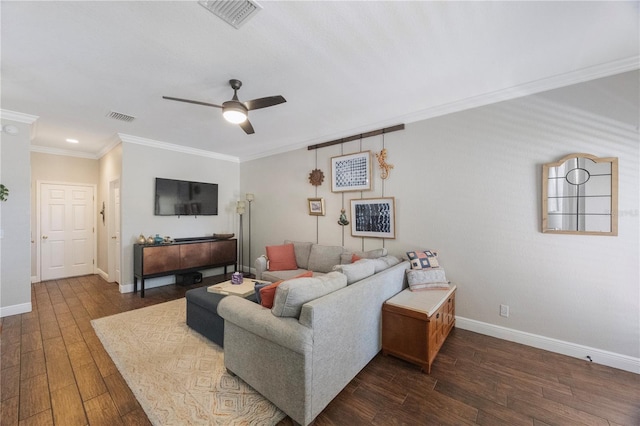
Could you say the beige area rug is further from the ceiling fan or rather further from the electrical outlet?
the electrical outlet

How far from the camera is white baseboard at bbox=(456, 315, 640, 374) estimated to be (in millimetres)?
2266

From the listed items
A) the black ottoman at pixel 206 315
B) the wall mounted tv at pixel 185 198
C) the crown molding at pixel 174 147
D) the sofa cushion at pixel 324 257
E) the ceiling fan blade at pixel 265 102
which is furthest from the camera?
the wall mounted tv at pixel 185 198

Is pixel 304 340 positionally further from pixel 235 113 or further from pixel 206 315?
pixel 235 113

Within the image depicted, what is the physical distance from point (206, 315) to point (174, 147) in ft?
12.4

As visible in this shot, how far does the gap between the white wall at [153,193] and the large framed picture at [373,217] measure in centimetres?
346

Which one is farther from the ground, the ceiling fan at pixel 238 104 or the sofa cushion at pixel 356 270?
the ceiling fan at pixel 238 104

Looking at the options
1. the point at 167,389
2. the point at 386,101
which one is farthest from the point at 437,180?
the point at 167,389

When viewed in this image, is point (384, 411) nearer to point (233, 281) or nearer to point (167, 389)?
point (167, 389)

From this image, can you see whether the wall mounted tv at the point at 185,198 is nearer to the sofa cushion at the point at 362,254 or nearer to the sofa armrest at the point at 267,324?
the sofa cushion at the point at 362,254

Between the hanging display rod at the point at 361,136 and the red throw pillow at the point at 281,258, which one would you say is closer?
the hanging display rod at the point at 361,136

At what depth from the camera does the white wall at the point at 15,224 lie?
335 centimetres

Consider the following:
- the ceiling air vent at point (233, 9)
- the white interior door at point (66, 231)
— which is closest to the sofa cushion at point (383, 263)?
the ceiling air vent at point (233, 9)

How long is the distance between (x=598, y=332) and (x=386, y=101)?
3242 millimetres

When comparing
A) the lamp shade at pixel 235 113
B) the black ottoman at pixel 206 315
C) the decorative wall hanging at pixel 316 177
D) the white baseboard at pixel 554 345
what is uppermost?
the lamp shade at pixel 235 113
